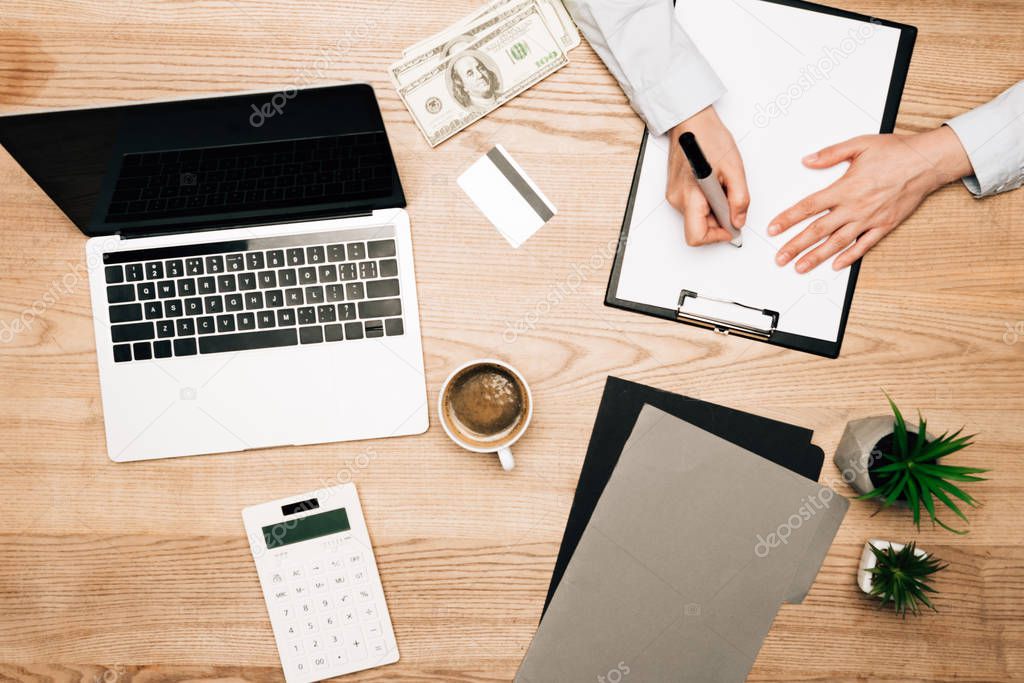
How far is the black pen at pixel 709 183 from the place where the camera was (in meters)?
0.73

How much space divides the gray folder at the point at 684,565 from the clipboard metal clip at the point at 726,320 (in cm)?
15

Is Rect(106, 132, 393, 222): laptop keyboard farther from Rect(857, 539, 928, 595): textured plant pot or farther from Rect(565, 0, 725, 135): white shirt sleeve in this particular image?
Rect(857, 539, 928, 595): textured plant pot

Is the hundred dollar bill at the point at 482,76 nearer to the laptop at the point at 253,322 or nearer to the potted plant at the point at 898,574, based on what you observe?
the laptop at the point at 253,322

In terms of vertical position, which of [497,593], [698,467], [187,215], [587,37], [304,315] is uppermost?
[587,37]

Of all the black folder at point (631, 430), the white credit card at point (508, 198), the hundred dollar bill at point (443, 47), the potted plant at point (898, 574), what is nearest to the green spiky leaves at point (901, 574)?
the potted plant at point (898, 574)

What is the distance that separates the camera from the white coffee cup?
2.74 ft

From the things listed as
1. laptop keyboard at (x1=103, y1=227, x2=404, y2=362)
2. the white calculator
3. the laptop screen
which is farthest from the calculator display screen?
the laptop screen

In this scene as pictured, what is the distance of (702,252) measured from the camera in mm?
886

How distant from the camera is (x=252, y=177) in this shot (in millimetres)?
810

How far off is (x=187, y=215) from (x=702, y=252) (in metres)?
0.70

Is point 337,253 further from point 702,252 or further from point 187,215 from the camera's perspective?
point 702,252

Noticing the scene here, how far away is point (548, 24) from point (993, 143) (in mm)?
618

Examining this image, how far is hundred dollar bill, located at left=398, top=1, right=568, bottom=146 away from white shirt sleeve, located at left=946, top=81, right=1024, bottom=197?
556 millimetres

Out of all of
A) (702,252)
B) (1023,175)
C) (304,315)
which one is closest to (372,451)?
(304,315)
